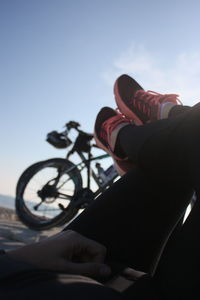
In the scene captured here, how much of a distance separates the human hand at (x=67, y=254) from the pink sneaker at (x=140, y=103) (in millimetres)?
737

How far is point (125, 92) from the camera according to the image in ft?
5.77

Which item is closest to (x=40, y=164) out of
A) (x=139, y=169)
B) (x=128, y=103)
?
(x=128, y=103)

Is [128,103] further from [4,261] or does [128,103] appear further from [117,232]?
[4,261]

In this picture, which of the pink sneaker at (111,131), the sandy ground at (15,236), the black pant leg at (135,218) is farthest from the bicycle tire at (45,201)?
the black pant leg at (135,218)

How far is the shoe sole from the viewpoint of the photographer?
1.50 m

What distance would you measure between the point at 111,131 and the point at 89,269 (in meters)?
0.79

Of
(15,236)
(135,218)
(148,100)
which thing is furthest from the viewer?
(15,236)

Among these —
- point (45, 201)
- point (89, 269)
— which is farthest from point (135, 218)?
point (45, 201)

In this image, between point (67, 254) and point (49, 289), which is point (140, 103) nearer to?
point (67, 254)

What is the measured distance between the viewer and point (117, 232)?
2.15 feet

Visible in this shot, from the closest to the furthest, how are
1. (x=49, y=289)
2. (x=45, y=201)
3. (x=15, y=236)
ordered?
1. (x=49, y=289)
2. (x=15, y=236)
3. (x=45, y=201)

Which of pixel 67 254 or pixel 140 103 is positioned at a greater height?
pixel 140 103

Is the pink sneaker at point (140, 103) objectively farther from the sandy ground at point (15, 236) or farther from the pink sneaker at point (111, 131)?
the sandy ground at point (15, 236)

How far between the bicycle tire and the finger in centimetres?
236
